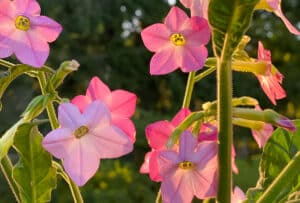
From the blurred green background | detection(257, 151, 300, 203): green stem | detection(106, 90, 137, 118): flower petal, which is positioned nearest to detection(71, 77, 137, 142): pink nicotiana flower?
detection(106, 90, 137, 118): flower petal

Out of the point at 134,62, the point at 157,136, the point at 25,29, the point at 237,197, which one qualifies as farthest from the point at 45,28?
the point at 134,62

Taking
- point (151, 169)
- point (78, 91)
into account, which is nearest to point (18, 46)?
point (151, 169)

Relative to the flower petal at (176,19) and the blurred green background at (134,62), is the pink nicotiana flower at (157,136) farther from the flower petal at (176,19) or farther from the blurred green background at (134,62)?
the blurred green background at (134,62)

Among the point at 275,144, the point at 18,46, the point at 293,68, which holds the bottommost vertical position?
the point at 293,68

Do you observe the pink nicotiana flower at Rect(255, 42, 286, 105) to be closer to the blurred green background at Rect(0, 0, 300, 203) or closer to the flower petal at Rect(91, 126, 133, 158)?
the flower petal at Rect(91, 126, 133, 158)

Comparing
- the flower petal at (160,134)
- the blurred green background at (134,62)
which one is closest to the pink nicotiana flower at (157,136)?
the flower petal at (160,134)

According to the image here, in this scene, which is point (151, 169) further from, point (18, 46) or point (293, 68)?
point (293, 68)

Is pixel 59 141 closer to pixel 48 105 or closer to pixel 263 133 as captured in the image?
pixel 48 105
